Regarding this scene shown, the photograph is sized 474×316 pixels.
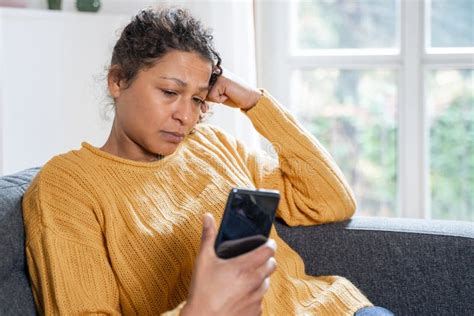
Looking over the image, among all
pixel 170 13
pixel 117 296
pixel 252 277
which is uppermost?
pixel 170 13

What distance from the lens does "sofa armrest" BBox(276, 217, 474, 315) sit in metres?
1.75

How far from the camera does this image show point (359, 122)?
3.31m

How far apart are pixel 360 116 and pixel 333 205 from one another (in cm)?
147

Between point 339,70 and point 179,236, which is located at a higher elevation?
point 339,70

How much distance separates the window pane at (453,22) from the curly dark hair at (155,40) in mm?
1641

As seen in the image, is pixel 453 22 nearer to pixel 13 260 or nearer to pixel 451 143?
pixel 451 143

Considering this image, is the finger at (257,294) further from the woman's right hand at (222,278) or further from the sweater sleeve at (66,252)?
the sweater sleeve at (66,252)

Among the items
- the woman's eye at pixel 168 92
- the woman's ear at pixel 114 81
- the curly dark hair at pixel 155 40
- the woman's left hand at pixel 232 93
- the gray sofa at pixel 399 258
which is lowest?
the gray sofa at pixel 399 258

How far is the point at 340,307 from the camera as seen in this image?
1681mm

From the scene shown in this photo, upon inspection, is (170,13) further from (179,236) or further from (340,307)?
(340,307)

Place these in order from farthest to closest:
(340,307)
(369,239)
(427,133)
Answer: (427,133), (369,239), (340,307)

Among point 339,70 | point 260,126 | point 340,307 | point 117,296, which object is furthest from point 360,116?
point 117,296

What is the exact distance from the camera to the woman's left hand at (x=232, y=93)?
184 centimetres

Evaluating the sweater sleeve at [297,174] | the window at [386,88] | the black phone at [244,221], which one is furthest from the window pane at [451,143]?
the black phone at [244,221]
